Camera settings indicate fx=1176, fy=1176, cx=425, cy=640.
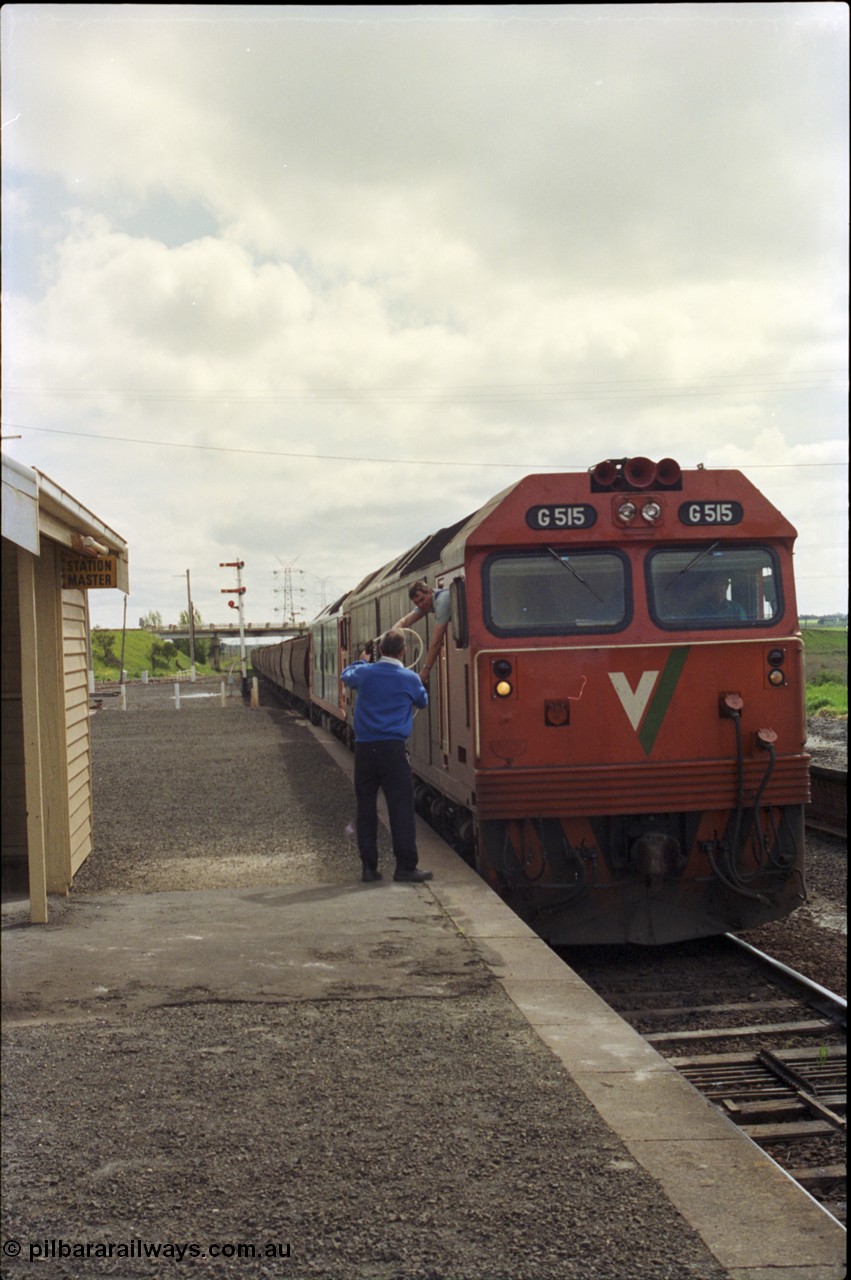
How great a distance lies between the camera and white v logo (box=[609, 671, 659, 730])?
778 cm

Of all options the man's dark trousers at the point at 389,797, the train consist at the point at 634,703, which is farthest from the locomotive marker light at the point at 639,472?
the man's dark trousers at the point at 389,797

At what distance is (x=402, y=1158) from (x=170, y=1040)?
1.57m

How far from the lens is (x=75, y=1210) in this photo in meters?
3.48

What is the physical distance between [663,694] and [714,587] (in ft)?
2.91

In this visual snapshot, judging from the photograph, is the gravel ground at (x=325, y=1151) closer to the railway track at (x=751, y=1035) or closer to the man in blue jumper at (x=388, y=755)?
the railway track at (x=751, y=1035)

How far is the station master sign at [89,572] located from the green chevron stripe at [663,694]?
4.13m

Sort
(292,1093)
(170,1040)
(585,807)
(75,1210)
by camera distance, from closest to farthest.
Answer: (75,1210) → (292,1093) → (170,1040) → (585,807)

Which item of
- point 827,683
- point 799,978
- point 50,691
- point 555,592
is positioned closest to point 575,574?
point 555,592

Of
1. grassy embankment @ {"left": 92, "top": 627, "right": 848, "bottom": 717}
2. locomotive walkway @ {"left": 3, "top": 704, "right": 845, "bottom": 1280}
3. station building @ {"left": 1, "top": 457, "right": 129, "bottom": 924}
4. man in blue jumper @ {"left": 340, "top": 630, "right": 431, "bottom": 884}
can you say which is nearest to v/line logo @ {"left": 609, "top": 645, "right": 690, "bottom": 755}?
man in blue jumper @ {"left": 340, "top": 630, "right": 431, "bottom": 884}

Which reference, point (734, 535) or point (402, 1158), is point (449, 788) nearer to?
point (734, 535)

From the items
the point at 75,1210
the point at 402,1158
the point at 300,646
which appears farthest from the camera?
the point at 300,646

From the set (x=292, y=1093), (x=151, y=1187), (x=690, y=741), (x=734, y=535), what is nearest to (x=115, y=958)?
(x=292, y=1093)

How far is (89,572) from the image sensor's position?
29.0 ft

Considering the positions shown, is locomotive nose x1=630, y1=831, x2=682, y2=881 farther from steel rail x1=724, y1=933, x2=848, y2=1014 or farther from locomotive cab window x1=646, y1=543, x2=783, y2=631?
locomotive cab window x1=646, y1=543, x2=783, y2=631
